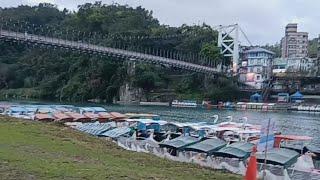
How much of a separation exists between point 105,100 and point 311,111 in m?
55.0

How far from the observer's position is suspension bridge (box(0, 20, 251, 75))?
105169 millimetres

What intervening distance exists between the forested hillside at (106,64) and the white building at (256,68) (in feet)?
21.9

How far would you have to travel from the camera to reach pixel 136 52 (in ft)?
448

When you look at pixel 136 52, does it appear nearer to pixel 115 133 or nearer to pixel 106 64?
pixel 106 64

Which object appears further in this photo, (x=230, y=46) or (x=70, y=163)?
(x=230, y=46)

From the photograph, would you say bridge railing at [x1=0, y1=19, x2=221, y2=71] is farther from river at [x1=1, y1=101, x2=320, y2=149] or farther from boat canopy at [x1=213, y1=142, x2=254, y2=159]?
boat canopy at [x1=213, y1=142, x2=254, y2=159]

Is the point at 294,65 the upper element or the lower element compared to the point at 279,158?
upper

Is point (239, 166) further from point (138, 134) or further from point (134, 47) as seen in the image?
point (134, 47)

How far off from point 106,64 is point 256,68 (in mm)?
40666

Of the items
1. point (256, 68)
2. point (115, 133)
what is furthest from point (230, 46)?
point (115, 133)

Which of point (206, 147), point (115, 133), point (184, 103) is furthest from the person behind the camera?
point (184, 103)

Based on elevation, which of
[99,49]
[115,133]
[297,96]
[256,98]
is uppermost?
[99,49]

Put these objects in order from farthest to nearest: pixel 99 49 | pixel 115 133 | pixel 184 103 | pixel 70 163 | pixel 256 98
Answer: pixel 256 98
pixel 184 103
pixel 99 49
pixel 115 133
pixel 70 163

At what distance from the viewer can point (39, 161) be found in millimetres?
14602
